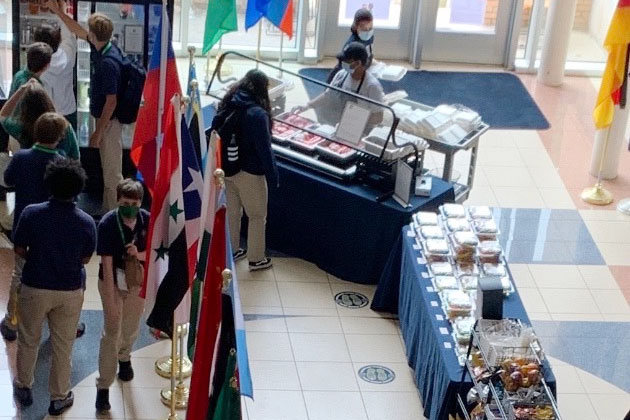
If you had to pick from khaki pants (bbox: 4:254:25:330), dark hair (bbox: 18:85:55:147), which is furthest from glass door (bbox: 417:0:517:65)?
khaki pants (bbox: 4:254:25:330)

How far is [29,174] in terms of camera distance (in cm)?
729

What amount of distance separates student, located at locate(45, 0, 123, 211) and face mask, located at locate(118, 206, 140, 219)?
2.31 metres

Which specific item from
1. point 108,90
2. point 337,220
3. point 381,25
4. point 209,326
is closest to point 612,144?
point 337,220

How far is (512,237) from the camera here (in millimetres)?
10156

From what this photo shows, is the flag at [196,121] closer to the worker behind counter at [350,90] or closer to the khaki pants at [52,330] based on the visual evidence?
the khaki pants at [52,330]

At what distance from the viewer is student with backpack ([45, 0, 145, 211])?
8844mm

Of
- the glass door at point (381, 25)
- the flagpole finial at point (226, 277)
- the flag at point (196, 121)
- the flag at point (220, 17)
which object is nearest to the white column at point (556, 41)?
Result: the glass door at point (381, 25)

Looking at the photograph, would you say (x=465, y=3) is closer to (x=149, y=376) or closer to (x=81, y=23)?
(x=81, y=23)

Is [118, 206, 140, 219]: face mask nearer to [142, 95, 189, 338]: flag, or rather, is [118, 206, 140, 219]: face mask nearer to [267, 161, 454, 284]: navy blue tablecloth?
[142, 95, 189, 338]: flag

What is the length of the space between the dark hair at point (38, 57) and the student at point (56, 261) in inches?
66.7

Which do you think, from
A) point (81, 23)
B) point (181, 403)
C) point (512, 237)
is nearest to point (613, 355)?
point (512, 237)

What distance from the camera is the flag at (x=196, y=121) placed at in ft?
23.8

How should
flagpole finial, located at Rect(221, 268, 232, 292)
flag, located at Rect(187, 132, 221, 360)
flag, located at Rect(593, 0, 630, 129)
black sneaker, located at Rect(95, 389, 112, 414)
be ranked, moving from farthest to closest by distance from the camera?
flag, located at Rect(593, 0, 630, 129) < black sneaker, located at Rect(95, 389, 112, 414) < flag, located at Rect(187, 132, 221, 360) < flagpole finial, located at Rect(221, 268, 232, 292)

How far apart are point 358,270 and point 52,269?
2981mm
